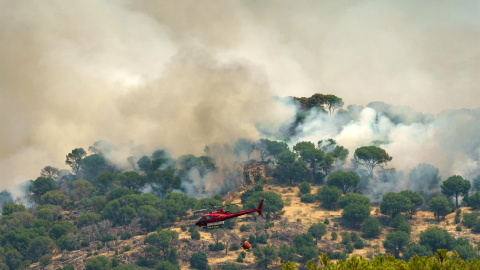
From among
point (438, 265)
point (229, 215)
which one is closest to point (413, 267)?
point (438, 265)

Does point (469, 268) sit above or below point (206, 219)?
below

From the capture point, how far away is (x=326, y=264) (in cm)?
9806

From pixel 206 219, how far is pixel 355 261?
1684 inches

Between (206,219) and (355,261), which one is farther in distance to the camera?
(206,219)

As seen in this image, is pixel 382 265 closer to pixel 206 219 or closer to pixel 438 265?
pixel 438 265

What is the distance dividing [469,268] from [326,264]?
19893mm

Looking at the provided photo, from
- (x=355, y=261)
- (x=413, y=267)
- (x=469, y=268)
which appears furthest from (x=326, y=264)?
(x=469, y=268)

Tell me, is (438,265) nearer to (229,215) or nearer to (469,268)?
(469,268)

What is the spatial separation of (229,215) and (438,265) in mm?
50915

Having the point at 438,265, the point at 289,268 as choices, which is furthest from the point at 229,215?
the point at 438,265

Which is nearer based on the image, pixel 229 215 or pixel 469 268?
pixel 469 268

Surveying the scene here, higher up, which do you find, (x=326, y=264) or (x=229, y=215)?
(x=229, y=215)

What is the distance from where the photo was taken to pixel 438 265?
96.4 metres

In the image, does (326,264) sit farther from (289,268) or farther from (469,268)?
(469,268)
